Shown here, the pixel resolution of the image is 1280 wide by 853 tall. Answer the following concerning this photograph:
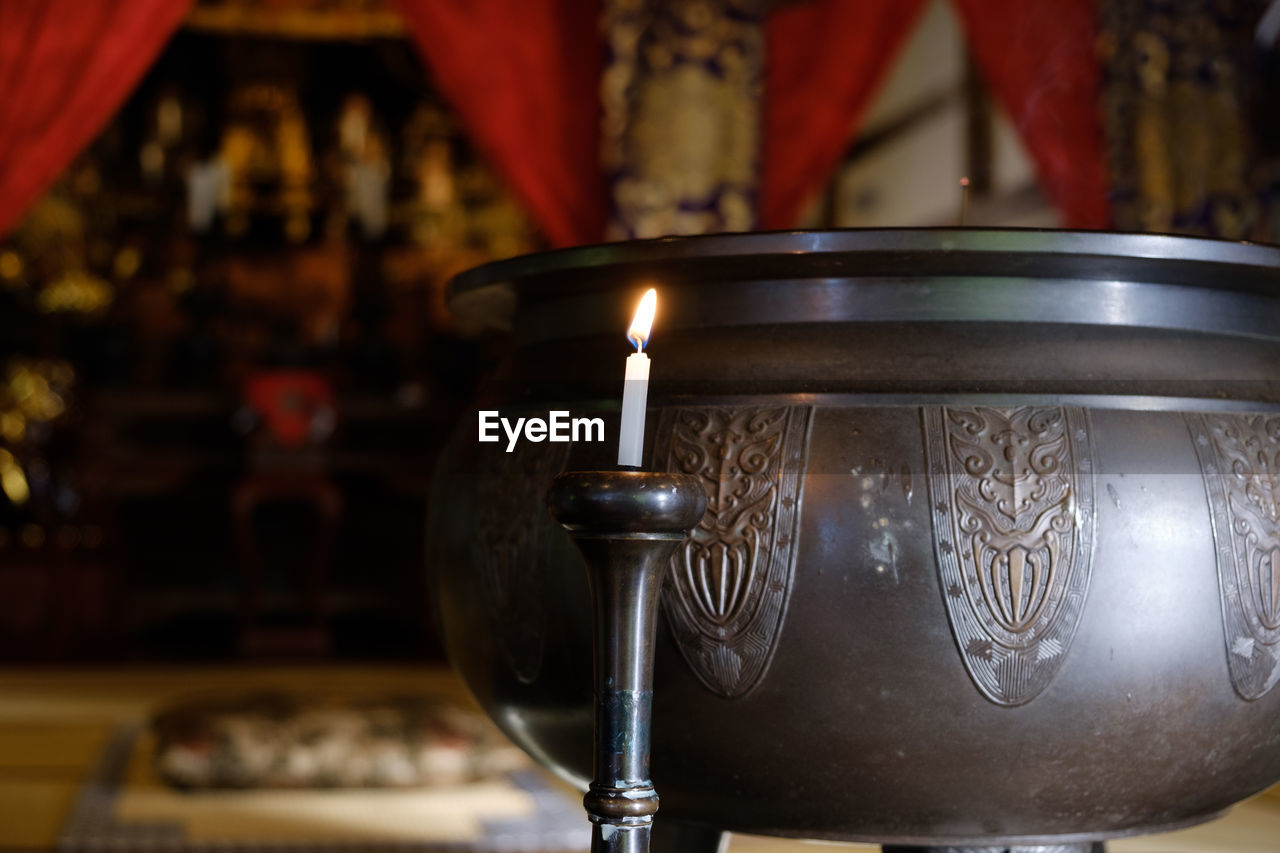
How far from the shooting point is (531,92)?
3.01m

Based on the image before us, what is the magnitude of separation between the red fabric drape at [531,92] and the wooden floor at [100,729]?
4.38 feet

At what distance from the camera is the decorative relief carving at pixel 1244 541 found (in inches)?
35.6

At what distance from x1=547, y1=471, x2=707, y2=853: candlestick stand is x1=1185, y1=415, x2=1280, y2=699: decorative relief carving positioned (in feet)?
1.21

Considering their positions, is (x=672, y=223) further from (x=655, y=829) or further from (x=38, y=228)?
(x=38, y=228)

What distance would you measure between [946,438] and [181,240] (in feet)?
19.0

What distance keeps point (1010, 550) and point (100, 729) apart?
9.04ft

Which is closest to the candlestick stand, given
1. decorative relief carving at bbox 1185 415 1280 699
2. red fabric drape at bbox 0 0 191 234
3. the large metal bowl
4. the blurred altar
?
the large metal bowl

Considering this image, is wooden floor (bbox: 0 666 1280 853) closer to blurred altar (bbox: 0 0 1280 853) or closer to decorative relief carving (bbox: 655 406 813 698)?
blurred altar (bbox: 0 0 1280 853)

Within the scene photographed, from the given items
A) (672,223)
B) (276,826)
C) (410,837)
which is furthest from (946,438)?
(672,223)

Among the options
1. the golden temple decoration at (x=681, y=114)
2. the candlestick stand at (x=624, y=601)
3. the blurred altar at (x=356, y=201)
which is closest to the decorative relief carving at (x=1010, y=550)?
the candlestick stand at (x=624, y=601)

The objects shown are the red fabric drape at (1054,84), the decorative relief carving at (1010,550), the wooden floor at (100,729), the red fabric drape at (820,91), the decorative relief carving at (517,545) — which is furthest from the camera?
the red fabric drape at (820,91)

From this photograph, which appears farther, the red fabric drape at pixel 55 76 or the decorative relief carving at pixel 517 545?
the red fabric drape at pixel 55 76

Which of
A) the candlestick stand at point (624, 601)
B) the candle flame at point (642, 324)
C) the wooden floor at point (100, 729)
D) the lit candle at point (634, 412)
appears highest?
the candle flame at point (642, 324)

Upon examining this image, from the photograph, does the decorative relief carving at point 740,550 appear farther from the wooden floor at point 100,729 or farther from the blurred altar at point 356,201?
the blurred altar at point 356,201
